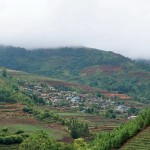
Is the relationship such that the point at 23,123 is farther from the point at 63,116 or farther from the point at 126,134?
the point at 126,134

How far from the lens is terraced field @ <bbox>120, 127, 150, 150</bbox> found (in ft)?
146

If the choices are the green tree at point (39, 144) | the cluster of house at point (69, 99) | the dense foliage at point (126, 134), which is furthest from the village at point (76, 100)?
the dense foliage at point (126, 134)

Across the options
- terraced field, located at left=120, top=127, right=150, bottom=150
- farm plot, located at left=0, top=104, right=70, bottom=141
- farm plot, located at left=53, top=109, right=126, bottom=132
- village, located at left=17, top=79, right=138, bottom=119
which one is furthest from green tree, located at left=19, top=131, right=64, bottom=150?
village, located at left=17, top=79, right=138, bottom=119

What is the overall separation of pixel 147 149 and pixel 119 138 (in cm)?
366

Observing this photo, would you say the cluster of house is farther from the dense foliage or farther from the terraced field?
the terraced field

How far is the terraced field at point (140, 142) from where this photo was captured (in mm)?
44438

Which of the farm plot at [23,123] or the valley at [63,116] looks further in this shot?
the farm plot at [23,123]

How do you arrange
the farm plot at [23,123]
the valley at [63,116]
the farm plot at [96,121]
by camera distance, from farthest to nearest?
the farm plot at [96,121] → the farm plot at [23,123] → the valley at [63,116]

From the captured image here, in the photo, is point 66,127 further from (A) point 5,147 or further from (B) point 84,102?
(B) point 84,102

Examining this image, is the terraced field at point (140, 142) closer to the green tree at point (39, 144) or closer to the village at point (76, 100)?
the green tree at point (39, 144)

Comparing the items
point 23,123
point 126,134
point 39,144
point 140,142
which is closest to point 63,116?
point 23,123

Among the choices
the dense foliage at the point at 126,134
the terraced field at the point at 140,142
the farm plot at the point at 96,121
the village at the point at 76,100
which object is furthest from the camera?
the village at the point at 76,100

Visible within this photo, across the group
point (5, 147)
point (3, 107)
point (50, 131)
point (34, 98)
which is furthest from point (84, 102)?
point (5, 147)

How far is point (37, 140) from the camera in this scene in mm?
69438
